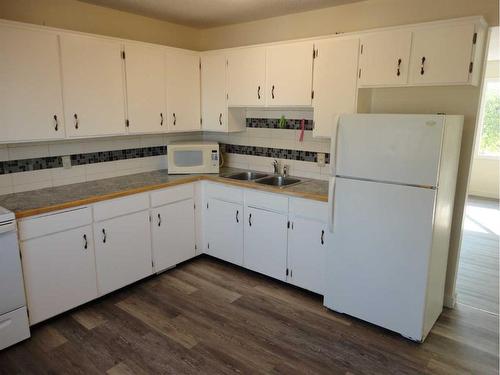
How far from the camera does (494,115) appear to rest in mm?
6660

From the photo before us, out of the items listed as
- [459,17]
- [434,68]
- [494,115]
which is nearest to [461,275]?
[434,68]

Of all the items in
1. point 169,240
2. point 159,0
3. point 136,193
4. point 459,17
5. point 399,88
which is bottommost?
point 169,240

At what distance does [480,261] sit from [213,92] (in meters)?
3.46

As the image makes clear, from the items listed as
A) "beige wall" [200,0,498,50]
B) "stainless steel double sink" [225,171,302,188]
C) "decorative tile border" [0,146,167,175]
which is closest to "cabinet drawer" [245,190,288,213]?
"stainless steel double sink" [225,171,302,188]

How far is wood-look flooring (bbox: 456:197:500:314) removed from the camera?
3207 mm

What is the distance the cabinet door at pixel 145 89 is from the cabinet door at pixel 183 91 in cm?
9

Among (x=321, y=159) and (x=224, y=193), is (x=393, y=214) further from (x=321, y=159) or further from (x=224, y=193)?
(x=224, y=193)

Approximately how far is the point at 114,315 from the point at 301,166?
2.18 meters

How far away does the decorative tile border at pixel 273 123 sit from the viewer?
11.8 ft

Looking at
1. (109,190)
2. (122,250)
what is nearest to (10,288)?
(122,250)

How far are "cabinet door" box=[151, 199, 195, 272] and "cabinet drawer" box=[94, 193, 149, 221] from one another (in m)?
0.16

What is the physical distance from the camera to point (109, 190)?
10.0 ft

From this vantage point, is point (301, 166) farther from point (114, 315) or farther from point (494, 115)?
point (494, 115)

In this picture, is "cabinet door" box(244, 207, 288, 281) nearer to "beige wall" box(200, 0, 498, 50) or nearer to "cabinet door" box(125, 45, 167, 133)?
"cabinet door" box(125, 45, 167, 133)
